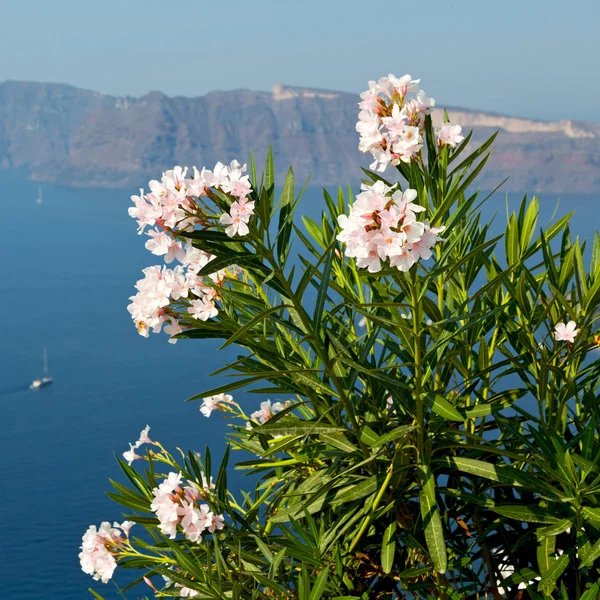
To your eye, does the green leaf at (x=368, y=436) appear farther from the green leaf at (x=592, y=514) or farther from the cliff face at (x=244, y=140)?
the cliff face at (x=244, y=140)

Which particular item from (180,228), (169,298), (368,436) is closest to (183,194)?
(180,228)

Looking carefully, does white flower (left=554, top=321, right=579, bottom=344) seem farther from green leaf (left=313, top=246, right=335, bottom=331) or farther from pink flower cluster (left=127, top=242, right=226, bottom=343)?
pink flower cluster (left=127, top=242, right=226, bottom=343)

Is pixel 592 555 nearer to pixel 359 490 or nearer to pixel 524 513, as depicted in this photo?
pixel 524 513

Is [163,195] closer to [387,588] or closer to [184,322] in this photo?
[184,322]

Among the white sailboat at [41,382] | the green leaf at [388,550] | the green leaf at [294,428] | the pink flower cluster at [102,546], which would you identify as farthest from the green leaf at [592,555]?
the white sailboat at [41,382]

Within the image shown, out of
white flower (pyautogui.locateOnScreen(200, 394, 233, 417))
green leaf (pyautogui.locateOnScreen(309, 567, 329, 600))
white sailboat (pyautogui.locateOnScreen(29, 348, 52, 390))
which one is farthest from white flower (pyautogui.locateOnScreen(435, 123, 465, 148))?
white sailboat (pyautogui.locateOnScreen(29, 348, 52, 390))

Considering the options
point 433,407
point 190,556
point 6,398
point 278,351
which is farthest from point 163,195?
point 6,398
